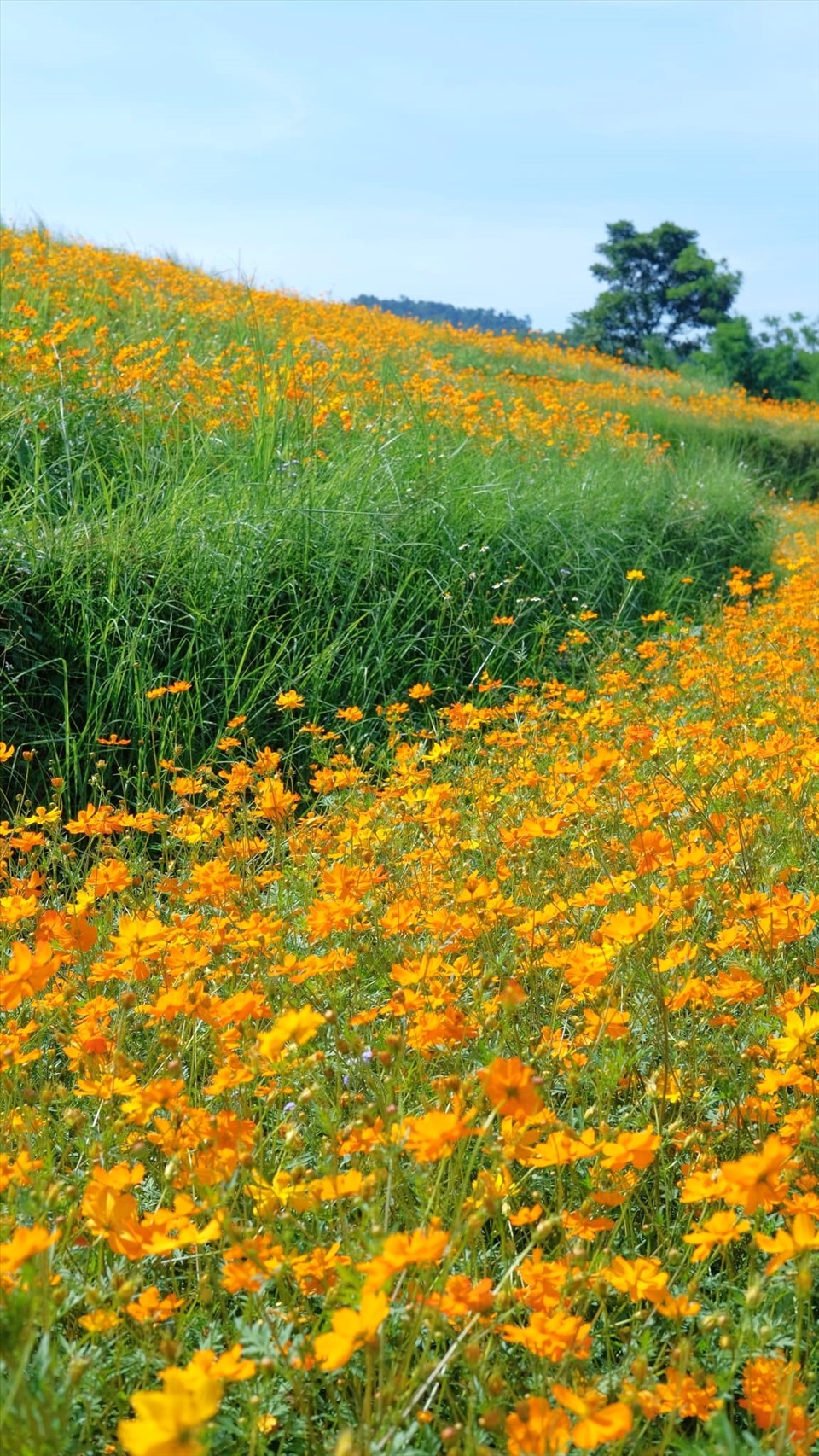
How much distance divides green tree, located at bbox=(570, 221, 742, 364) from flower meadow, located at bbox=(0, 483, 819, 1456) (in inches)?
1246

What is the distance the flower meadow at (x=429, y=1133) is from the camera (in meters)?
1.10

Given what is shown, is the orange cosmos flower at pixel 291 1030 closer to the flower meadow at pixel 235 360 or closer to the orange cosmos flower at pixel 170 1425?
the orange cosmos flower at pixel 170 1425

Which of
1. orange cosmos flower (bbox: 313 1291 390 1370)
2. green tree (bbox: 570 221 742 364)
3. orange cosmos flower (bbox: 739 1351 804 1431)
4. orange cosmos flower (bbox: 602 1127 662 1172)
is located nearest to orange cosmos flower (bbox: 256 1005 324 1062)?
orange cosmos flower (bbox: 313 1291 390 1370)

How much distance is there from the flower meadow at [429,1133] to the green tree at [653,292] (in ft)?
104

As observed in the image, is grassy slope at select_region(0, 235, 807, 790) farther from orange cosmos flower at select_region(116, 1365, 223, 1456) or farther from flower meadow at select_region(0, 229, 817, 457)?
orange cosmos flower at select_region(116, 1365, 223, 1456)

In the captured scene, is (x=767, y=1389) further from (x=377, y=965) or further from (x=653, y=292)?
(x=653, y=292)

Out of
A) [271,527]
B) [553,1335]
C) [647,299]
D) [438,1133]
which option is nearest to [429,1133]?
[438,1133]

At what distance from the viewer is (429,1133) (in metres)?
1.07

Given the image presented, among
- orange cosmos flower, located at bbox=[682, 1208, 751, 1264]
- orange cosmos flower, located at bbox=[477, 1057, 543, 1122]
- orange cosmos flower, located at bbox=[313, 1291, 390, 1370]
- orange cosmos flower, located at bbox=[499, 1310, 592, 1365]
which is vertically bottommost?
orange cosmos flower, located at bbox=[499, 1310, 592, 1365]

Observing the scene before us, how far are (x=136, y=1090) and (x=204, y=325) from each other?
767 centimetres

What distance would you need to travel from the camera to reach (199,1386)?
0.77m

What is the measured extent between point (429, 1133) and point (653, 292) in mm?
36782

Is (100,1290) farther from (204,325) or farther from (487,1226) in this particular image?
(204,325)

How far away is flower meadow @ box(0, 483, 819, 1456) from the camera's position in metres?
1.10
